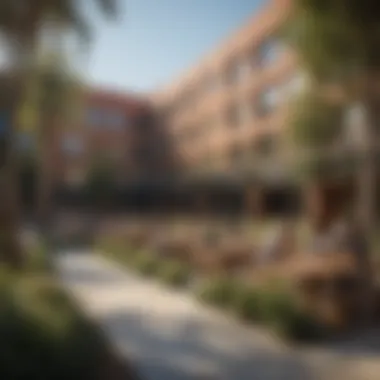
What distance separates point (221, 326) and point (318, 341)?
589mm

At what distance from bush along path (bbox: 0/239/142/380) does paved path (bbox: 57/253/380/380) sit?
11cm

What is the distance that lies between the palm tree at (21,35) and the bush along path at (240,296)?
35.5 inches

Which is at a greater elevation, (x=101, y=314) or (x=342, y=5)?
(x=342, y=5)

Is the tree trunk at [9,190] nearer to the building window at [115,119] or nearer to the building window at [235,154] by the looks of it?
the building window at [115,119]

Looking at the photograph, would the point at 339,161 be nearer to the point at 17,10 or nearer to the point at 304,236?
the point at 304,236

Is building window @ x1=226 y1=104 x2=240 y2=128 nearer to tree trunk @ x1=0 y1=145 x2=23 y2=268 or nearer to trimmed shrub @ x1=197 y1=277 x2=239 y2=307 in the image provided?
tree trunk @ x1=0 y1=145 x2=23 y2=268

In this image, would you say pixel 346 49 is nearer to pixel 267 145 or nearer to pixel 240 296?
pixel 267 145

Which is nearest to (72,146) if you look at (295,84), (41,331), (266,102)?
(41,331)

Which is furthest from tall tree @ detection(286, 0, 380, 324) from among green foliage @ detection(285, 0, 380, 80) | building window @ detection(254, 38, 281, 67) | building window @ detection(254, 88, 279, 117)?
building window @ detection(254, 88, 279, 117)

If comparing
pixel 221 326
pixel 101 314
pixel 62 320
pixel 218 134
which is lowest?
pixel 62 320

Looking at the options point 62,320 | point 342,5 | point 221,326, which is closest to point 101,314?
point 62,320

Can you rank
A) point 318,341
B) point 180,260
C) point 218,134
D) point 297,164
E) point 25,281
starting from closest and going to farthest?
1. point 25,281
2. point 218,134
3. point 297,164
4. point 318,341
5. point 180,260

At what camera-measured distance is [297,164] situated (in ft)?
7.61

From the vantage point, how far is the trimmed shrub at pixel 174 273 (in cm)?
340
